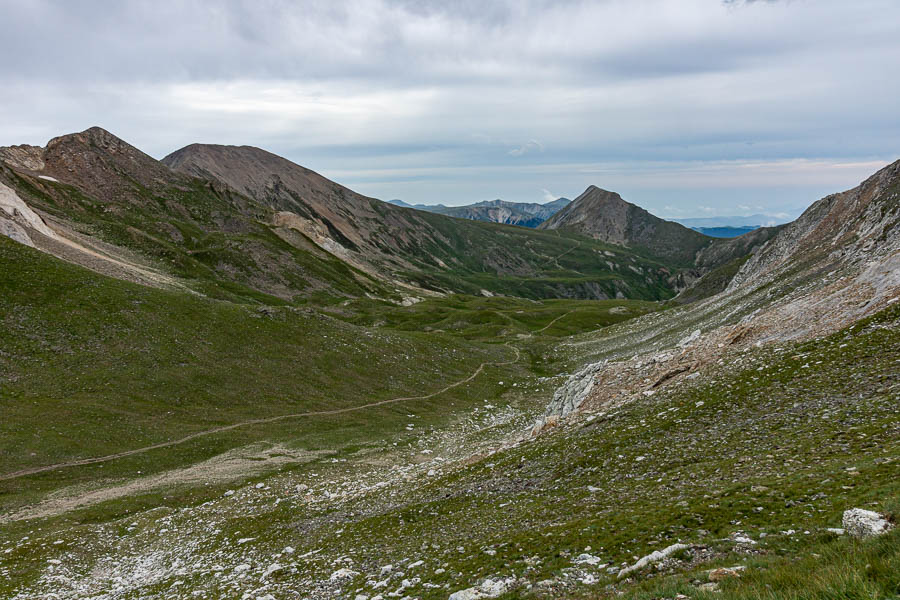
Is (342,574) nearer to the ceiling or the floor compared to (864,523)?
nearer to the floor

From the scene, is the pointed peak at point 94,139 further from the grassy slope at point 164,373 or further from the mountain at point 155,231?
the grassy slope at point 164,373

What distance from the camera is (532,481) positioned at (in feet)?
87.6

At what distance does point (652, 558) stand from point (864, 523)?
5.07 m

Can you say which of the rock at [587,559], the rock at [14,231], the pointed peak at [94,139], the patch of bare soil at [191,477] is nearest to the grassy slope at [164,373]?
the patch of bare soil at [191,477]

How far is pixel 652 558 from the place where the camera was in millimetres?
13758

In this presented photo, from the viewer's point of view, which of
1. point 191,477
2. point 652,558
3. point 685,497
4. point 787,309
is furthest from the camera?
point 191,477

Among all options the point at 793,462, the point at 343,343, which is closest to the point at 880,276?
the point at 793,462

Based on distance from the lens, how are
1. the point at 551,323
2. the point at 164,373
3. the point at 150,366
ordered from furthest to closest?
the point at 551,323
the point at 150,366
the point at 164,373

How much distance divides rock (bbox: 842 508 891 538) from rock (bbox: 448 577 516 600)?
912cm

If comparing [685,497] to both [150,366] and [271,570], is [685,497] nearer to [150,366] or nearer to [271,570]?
[271,570]

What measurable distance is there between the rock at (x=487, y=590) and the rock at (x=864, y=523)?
9122mm

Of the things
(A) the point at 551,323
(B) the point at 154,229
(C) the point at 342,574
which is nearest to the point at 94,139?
(B) the point at 154,229

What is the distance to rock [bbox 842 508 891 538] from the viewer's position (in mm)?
10789

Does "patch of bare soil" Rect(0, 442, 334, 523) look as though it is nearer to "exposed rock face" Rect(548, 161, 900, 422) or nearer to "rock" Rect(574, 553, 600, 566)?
"exposed rock face" Rect(548, 161, 900, 422)
